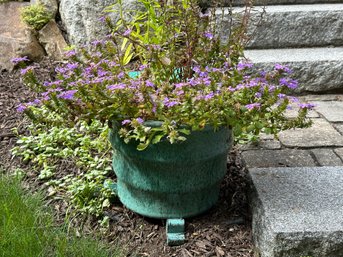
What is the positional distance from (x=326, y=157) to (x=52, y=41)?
2.43 meters

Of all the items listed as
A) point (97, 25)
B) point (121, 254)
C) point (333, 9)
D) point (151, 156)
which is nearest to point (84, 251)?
point (121, 254)

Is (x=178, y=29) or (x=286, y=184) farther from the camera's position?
(x=178, y=29)

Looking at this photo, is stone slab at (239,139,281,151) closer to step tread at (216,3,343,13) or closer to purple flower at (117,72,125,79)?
purple flower at (117,72,125,79)

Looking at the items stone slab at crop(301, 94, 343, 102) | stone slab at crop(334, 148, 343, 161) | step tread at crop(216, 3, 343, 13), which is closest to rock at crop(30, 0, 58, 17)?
step tread at crop(216, 3, 343, 13)

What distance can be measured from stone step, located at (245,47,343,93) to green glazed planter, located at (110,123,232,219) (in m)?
1.61

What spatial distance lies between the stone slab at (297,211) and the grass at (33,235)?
0.62 m

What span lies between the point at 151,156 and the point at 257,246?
0.58 meters

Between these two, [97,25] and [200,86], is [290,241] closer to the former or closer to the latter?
[200,86]

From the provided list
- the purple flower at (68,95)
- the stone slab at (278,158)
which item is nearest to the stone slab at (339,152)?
the stone slab at (278,158)

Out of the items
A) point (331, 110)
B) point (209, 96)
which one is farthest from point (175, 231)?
point (331, 110)

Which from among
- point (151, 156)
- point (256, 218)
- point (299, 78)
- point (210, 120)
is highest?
point (210, 120)

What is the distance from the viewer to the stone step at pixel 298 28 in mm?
3760

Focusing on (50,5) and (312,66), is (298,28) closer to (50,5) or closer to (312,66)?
(312,66)

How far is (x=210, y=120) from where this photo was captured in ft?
5.98
